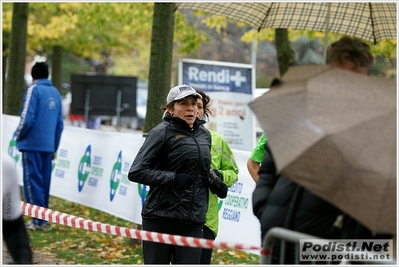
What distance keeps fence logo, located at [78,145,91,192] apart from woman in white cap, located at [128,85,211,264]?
6.31 m

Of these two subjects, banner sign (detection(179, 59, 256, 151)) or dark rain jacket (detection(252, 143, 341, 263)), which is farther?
banner sign (detection(179, 59, 256, 151))

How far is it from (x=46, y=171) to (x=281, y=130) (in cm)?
770

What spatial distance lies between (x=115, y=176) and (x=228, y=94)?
344 centimetres

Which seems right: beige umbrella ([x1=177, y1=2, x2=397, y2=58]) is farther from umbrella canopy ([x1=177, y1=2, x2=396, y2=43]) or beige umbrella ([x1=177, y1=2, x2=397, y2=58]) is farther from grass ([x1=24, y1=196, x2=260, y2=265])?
grass ([x1=24, y1=196, x2=260, y2=265])

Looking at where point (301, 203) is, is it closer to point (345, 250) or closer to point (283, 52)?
point (345, 250)

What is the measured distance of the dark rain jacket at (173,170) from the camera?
5797mm

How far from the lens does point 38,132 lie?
423 inches

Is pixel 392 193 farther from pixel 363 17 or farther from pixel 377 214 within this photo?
pixel 363 17

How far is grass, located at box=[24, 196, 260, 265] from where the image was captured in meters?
9.25

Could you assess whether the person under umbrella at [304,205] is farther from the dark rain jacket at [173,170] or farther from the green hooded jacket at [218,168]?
the green hooded jacket at [218,168]

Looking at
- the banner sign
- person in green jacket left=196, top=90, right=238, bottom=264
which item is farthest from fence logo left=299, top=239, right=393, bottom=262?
the banner sign

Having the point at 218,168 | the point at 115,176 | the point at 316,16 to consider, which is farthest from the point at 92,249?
the point at 316,16

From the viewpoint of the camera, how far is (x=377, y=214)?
3.55 meters

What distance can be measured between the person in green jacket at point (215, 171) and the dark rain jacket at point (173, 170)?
0.31 meters
